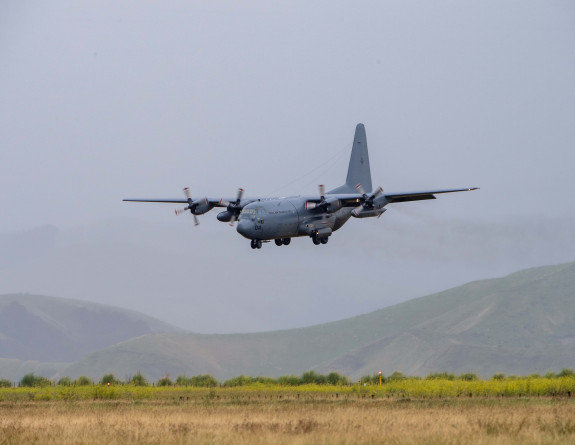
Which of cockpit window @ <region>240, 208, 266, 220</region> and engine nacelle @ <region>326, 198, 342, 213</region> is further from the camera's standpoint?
engine nacelle @ <region>326, 198, 342, 213</region>

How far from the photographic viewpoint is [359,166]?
83500 millimetres

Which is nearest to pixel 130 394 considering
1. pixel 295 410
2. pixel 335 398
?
pixel 335 398

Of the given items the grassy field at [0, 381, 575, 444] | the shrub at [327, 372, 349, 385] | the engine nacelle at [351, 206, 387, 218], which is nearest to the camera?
the grassy field at [0, 381, 575, 444]

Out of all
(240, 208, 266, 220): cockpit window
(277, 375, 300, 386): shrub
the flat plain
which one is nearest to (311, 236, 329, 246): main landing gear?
(240, 208, 266, 220): cockpit window

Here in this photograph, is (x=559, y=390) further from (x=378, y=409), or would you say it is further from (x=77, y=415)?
(x=77, y=415)

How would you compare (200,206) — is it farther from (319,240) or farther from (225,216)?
(319,240)

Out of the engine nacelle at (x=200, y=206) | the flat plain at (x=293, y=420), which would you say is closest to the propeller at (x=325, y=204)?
the engine nacelle at (x=200, y=206)

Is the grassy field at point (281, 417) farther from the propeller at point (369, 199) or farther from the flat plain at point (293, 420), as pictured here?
the propeller at point (369, 199)

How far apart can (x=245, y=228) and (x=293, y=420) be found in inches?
1141

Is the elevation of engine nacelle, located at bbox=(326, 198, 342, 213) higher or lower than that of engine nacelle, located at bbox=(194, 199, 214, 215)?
lower

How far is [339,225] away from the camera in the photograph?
7525 cm

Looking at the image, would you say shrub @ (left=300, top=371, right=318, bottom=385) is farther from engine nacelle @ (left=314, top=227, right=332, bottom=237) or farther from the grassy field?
engine nacelle @ (left=314, top=227, right=332, bottom=237)

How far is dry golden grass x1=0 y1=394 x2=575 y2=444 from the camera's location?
30.1 m

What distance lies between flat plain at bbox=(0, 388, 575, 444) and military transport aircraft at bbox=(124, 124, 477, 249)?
17132mm
